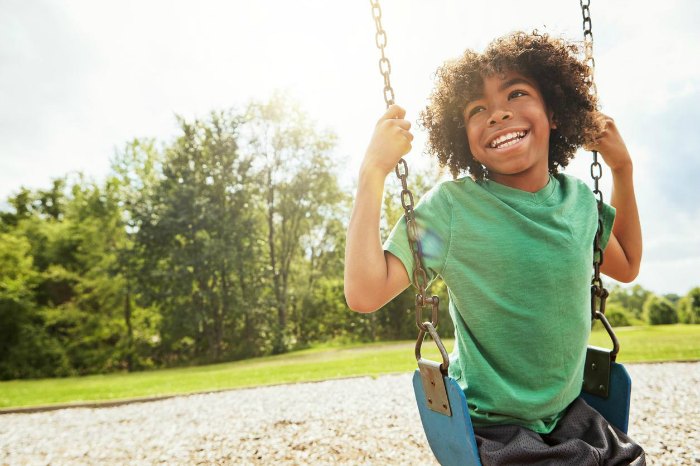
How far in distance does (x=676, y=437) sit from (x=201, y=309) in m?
18.2

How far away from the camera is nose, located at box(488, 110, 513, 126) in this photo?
1.54 m

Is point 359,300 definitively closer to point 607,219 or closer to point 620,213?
point 607,219

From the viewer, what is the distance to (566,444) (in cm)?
132

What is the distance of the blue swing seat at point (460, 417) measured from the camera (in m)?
1.23

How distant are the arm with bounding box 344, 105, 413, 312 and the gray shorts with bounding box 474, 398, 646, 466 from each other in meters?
0.47

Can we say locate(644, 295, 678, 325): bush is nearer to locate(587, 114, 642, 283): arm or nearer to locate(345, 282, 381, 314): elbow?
locate(587, 114, 642, 283): arm

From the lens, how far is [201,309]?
19.9 meters

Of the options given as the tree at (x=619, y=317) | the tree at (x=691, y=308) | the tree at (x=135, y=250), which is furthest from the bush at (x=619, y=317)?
the tree at (x=135, y=250)

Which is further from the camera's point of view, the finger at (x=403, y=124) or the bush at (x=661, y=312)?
the bush at (x=661, y=312)

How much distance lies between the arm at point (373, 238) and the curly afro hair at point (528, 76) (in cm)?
34

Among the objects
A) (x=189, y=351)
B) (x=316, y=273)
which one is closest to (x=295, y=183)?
(x=316, y=273)

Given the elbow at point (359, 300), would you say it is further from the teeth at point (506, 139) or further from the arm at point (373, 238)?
the teeth at point (506, 139)

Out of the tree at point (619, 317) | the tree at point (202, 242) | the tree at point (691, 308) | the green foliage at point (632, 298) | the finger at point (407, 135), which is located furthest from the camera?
the green foliage at point (632, 298)

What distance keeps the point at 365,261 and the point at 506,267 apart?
0.39m
